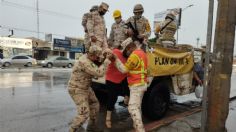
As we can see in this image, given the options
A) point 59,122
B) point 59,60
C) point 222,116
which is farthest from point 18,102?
point 59,60

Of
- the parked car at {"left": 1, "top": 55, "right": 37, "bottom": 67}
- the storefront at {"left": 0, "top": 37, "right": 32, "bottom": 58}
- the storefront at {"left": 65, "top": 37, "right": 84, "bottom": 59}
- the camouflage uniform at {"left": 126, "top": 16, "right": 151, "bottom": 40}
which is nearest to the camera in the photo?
the camouflage uniform at {"left": 126, "top": 16, "right": 151, "bottom": 40}

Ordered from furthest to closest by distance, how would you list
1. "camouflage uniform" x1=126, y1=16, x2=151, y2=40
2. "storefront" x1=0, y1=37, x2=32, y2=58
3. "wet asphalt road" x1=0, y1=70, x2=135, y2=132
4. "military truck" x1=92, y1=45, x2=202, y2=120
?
"storefront" x1=0, y1=37, x2=32, y2=58 → "camouflage uniform" x1=126, y1=16, x2=151, y2=40 → "military truck" x1=92, y1=45, x2=202, y2=120 → "wet asphalt road" x1=0, y1=70, x2=135, y2=132

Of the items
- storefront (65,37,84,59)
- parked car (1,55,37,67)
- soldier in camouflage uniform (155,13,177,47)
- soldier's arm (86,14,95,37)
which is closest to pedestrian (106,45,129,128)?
soldier's arm (86,14,95,37)

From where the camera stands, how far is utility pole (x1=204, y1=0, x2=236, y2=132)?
4215mm

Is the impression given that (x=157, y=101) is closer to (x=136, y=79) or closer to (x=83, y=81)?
(x=136, y=79)

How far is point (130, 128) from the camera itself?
5.26 metres

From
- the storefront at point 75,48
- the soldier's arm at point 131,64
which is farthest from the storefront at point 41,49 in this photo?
the soldier's arm at point 131,64

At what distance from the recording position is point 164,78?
6.10 meters

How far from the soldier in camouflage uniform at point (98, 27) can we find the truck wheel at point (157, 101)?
1543mm

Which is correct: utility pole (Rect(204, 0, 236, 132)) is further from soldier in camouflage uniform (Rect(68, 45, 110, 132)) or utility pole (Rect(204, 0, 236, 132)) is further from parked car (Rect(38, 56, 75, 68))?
parked car (Rect(38, 56, 75, 68))

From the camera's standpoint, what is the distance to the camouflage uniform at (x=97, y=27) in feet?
20.1

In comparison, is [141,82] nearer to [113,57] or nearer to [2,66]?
[113,57]

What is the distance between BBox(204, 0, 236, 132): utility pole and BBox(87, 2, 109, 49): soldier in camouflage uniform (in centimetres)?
266

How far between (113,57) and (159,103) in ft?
6.11
